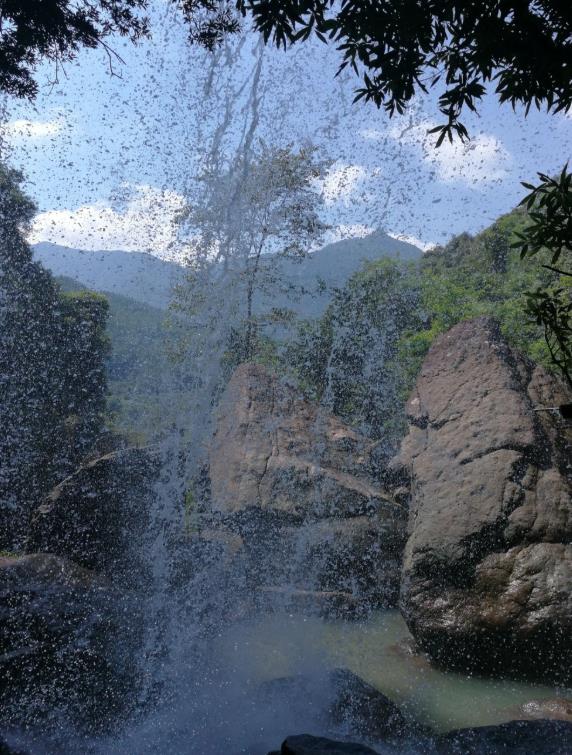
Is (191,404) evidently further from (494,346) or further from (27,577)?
(494,346)

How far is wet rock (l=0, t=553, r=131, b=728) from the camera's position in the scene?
495cm

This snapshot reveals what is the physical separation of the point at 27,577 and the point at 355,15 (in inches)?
256

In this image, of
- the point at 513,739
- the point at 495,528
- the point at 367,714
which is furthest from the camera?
the point at 495,528

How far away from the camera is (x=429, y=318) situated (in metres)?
21.8

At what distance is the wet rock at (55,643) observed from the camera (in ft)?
16.2

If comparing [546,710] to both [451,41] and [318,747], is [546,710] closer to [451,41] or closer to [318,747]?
[318,747]

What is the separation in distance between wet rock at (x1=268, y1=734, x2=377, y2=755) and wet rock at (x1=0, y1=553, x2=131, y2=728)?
201 centimetres

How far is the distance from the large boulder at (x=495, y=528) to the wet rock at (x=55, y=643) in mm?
3669

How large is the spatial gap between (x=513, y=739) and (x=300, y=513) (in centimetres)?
510

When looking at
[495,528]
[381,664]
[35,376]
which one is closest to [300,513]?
[381,664]

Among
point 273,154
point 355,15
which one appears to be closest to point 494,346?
point 355,15

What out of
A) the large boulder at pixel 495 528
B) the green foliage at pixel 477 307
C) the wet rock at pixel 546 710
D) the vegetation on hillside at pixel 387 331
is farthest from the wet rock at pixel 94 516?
the green foliage at pixel 477 307

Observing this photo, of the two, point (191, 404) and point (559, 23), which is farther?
point (191, 404)

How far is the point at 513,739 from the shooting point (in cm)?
455
